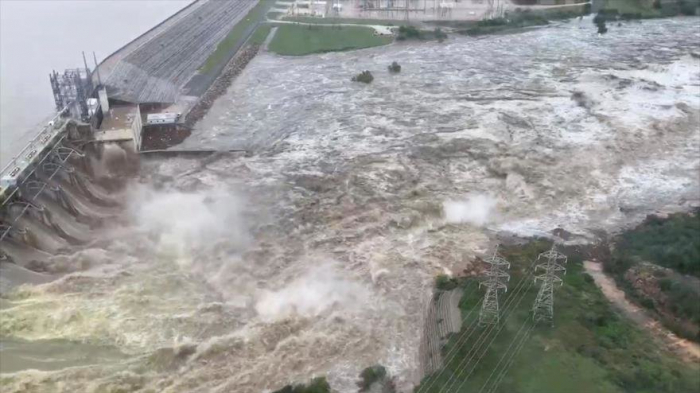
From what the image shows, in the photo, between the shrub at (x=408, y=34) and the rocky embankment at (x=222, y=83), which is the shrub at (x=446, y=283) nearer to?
the rocky embankment at (x=222, y=83)

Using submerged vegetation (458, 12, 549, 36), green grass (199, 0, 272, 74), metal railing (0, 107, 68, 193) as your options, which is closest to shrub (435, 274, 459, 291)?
metal railing (0, 107, 68, 193)

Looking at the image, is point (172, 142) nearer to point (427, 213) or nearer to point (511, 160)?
point (427, 213)

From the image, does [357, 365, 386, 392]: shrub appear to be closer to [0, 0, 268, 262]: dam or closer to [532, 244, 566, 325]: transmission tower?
[532, 244, 566, 325]: transmission tower

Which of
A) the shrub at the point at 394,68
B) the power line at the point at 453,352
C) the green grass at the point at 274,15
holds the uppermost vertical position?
the green grass at the point at 274,15

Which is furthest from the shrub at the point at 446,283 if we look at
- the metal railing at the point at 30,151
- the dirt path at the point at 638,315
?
the metal railing at the point at 30,151

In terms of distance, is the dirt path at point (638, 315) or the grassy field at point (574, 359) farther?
the dirt path at point (638, 315)

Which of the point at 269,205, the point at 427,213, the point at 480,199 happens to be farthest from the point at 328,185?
the point at 480,199

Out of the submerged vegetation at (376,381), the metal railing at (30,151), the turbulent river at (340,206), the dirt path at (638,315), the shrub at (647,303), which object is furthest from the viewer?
the metal railing at (30,151)

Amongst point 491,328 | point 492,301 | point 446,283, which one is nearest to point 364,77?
point 446,283

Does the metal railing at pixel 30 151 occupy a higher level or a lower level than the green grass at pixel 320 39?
lower
